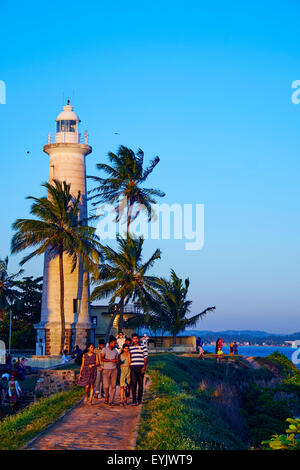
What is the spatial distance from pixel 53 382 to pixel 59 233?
19800mm

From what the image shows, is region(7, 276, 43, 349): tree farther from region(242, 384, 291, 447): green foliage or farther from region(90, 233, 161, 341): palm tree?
region(242, 384, 291, 447): green foliage

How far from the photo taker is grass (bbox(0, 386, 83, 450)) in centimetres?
1349

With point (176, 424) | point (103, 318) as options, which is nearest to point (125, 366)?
point (176, 424)

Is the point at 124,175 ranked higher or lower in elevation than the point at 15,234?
higher

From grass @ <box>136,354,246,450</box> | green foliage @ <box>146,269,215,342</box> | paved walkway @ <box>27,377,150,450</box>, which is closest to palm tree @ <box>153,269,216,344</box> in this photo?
green foliage @ <box>146,269,215,342</box>

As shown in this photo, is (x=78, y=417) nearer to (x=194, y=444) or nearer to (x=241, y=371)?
(x=194, y=444)

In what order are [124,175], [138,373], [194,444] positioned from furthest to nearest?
[124,175] → [138,373] → [194,444]

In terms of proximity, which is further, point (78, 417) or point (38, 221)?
point (38, 221)

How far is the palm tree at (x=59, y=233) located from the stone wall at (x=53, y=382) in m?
18.1

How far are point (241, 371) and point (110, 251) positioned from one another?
12126mm

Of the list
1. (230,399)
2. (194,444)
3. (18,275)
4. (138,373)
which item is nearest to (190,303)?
(18,275)

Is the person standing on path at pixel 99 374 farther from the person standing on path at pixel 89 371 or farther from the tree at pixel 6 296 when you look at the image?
A: the tree at pixel 6 296

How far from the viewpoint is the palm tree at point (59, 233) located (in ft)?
140

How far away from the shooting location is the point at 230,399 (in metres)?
30.6
